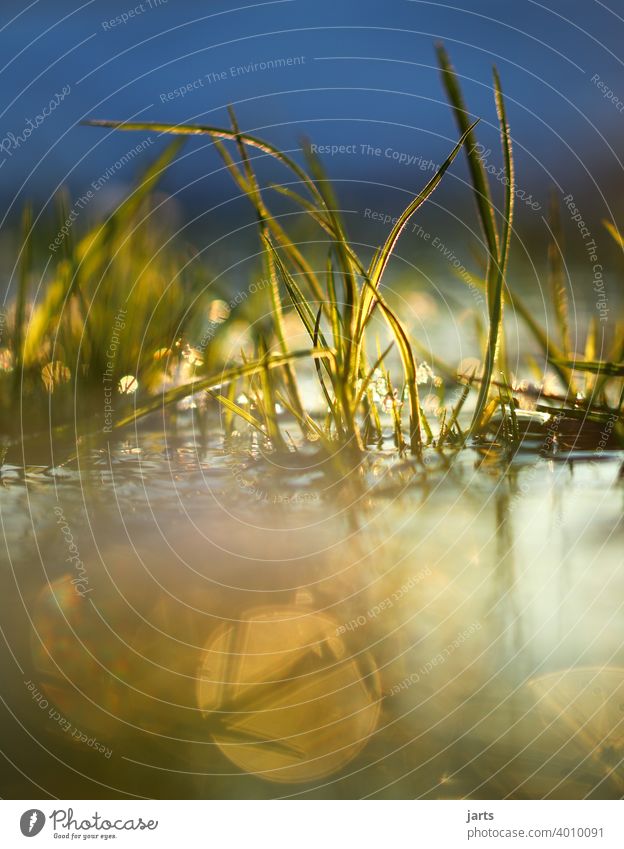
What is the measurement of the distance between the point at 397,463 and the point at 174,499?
22 cm

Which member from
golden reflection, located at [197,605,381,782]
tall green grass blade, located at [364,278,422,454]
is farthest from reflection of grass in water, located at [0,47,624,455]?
golden reflection, located at [197,605,381,782]

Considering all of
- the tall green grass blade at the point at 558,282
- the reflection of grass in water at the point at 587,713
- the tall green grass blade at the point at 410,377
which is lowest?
the reflection of grass in water at the point at 587,713

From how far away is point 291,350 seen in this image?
674 millimetres

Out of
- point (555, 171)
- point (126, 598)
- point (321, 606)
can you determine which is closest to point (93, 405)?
point (126, 598)

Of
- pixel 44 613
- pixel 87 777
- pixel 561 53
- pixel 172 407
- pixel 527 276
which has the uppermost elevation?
pixel 561 53

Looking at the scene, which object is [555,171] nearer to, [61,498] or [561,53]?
[561,53]

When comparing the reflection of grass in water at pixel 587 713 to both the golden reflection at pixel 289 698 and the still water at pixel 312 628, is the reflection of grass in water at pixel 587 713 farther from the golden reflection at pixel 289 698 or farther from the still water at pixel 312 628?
the golden reflection at pixel 289 698

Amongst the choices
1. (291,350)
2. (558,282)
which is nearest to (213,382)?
(291,350)

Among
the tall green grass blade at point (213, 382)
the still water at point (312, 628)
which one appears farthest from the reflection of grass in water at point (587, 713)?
the tall green grass blade at point (213, 382)

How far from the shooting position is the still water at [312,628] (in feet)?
1.58

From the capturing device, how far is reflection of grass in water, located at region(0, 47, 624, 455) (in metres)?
0.62

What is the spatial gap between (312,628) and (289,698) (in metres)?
0.06

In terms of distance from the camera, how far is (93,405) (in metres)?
0.65

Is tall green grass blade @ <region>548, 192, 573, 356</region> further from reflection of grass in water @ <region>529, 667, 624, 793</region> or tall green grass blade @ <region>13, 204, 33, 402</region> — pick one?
tall green grass blade @ <region>13, 204, 33, 402</region>
